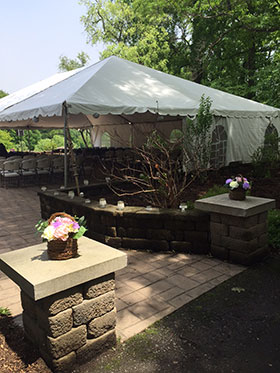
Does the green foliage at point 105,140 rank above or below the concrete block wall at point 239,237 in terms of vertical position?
above

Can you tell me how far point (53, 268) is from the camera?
81.2 inches

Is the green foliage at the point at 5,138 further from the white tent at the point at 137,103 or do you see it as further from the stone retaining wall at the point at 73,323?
the stone retaining wall at the point at 73,323

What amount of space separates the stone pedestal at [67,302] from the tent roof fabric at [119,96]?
4.28 metres

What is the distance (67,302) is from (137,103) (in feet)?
18.2

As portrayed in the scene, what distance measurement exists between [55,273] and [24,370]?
71 cm

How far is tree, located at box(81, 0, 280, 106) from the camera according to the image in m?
12.1

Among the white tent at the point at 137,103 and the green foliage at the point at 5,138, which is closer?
the white tent at the point at 137,103

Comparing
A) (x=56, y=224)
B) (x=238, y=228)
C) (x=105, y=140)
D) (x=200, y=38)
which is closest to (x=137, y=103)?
(x=238, y=228)

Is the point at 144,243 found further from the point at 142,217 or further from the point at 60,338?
the point at 60,338

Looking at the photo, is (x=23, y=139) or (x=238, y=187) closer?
(x=238, y=187)

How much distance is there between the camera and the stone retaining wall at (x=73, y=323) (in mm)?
1996

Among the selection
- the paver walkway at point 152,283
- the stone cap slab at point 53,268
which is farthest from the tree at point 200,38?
the stone cap slab at point 53,268

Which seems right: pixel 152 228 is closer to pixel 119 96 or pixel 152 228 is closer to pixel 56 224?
pixel 56 224

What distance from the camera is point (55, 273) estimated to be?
77.9 inches
